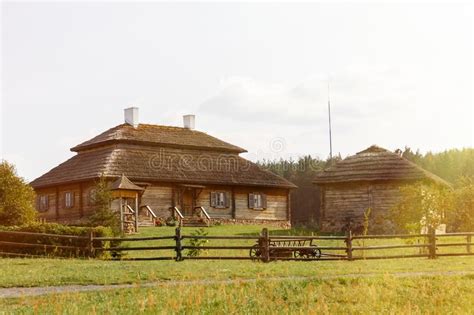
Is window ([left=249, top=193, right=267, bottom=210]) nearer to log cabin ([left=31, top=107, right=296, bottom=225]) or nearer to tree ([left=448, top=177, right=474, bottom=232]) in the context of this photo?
log cabin ([left=31, top=107, right=296, bottom=225])

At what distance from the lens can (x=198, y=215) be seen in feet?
145

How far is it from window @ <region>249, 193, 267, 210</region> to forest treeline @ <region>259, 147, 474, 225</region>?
15386mm

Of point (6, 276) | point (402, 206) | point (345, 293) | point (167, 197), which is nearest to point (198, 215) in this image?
point (167, 197)

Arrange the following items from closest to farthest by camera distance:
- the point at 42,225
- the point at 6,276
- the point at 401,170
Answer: the point at 6,276, the point at 42,225, the point at 401,170

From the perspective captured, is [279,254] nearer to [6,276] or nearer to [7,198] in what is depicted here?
[6,276]

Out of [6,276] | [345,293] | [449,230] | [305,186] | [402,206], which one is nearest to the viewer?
[345,293]

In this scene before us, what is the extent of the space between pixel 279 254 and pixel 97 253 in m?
6.33

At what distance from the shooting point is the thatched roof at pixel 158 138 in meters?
44.8

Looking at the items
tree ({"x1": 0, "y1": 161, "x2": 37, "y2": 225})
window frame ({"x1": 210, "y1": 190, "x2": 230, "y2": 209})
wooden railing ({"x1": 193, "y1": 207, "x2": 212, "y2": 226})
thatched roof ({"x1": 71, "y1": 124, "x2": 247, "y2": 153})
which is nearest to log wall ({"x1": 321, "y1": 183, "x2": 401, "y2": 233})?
window frame ({"x1": 210, "y1": 190, "x2": 230, "y2": 209})

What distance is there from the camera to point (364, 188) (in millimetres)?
43375

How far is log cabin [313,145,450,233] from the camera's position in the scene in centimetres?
4262

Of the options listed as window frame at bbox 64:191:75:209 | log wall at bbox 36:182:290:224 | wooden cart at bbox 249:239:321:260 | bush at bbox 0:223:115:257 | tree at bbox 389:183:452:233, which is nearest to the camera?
wooden cart at bbox 249:239:321:260

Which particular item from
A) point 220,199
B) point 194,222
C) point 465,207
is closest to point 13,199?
point 194,222

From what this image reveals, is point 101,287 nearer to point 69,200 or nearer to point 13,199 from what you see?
point 13,199
